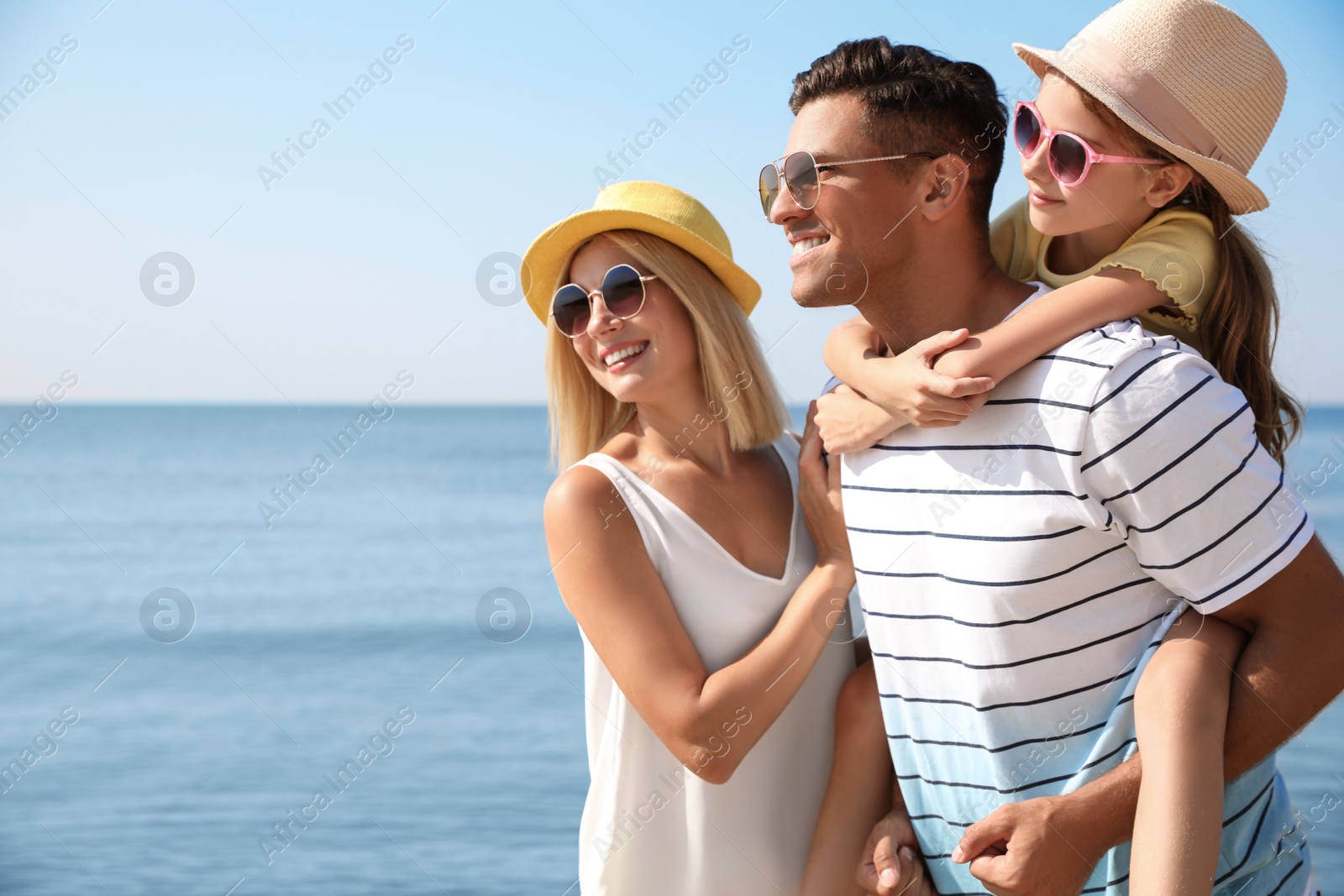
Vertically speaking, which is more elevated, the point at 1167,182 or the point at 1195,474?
the point at 1167,182

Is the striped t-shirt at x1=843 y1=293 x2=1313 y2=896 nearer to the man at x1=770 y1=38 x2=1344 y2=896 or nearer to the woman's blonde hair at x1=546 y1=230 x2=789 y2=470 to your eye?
the man at x1=770 y1=38 x2=1344 y2=896

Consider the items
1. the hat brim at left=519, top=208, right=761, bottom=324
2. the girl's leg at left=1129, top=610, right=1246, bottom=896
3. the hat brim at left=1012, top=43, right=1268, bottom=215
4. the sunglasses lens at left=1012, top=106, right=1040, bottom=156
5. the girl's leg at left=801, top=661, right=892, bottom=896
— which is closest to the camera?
the girl's leg at left=1129, top=610, right=1246, bottom=896

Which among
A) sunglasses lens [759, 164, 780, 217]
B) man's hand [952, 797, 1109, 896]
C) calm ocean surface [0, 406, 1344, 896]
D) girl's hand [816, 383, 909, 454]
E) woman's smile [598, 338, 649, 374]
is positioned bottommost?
calm ocean surface [0, 406, 1344, 896]

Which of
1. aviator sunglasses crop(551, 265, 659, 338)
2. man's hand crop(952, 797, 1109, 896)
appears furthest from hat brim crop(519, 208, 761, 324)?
man's hand crop(952, 797, 1109, 896)

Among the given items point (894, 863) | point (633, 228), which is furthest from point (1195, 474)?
point (633, 228)

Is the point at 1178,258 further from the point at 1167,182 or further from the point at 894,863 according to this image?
the point at 894,863

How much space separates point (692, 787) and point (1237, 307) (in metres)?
1.59

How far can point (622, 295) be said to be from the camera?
2.92 metres

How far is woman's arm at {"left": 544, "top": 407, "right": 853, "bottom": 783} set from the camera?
260 centimetres

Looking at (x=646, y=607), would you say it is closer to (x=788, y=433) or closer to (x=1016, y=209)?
(x=788, y=433)

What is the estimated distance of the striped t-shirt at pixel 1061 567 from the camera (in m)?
2.01

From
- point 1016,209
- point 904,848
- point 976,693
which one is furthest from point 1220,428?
point 904,848

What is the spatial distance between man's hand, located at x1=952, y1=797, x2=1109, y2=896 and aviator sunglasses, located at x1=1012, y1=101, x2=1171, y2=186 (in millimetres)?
1196

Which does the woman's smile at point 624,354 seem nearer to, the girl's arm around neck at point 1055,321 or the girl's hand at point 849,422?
the girl's hand at point 849,422
